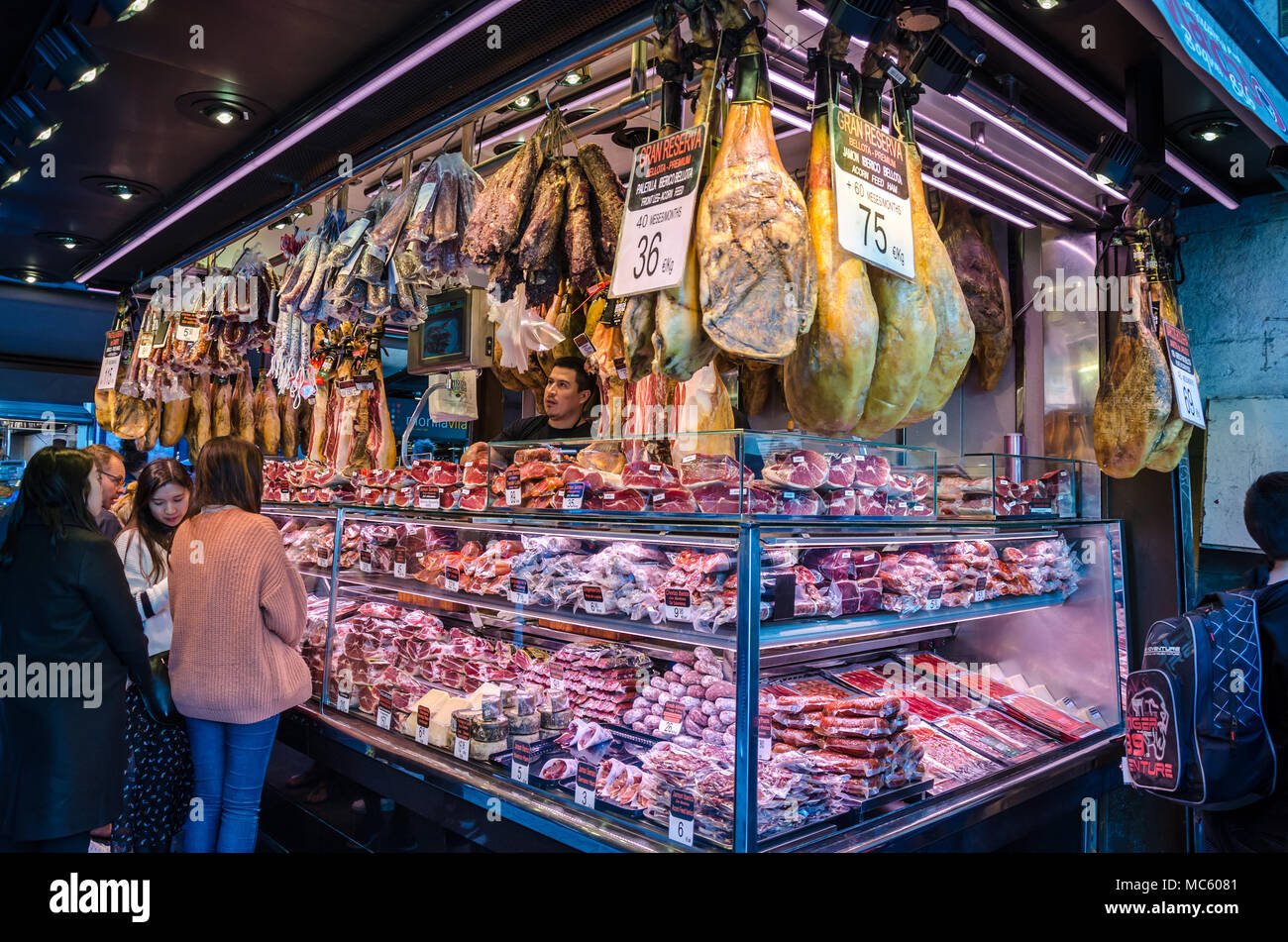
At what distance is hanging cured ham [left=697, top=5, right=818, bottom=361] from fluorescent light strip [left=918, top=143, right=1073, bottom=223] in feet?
5.41

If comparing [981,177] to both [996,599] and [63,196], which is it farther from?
[63,196]

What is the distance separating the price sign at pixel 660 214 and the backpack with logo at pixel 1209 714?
2106mm

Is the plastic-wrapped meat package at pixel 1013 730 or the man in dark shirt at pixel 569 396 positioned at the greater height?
the man in dark shirt at pixel 569 396

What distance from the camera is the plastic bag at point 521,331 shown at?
356cm

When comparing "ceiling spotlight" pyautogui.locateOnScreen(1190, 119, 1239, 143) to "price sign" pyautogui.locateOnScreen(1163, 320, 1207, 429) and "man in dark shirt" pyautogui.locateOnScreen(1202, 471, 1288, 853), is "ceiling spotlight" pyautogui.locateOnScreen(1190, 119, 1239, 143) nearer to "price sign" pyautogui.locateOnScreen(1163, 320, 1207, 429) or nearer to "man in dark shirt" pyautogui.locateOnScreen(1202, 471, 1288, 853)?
"price sign" pyautogui.locateOnScreen(1163, 320, 1207, 429)

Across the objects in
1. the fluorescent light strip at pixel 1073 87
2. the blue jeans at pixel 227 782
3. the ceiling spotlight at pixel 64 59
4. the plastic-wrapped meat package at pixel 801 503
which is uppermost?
the ceiling spotlight at pixel 64 59

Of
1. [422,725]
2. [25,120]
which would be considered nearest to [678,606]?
[422,725]

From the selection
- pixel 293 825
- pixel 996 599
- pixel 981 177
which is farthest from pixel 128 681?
pixel 981 177

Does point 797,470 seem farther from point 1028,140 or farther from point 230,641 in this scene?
point 230,641

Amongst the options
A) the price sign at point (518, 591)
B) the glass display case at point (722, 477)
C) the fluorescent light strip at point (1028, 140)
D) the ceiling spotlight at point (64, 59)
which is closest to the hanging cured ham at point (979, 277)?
the fluorescent light strip at point (1028, 140)

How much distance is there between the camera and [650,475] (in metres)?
2.42

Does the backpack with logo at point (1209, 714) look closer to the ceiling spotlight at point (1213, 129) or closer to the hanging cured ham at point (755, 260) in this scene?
the hanging cured ham at point (755, 260)

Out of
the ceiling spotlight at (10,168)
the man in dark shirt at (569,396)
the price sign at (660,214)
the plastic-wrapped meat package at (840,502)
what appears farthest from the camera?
the man in dark shirt at (569,396)

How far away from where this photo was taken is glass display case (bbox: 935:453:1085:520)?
3172 millimetres
